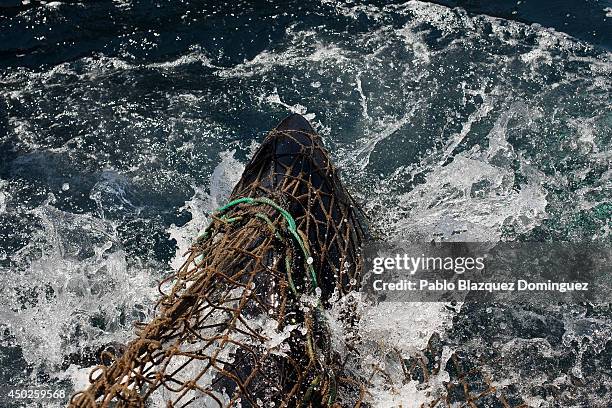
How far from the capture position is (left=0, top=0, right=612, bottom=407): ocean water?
15.2 ft

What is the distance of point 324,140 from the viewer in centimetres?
587

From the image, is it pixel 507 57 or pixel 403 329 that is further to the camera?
pixel 507 57

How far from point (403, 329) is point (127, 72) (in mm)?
3913

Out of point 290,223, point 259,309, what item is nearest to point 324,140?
point 290,223

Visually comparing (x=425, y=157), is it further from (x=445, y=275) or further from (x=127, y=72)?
(x=127, y=72)

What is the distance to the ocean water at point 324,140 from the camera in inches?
182

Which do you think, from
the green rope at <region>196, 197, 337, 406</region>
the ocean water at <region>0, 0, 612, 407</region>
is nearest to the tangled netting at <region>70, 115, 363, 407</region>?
the green rope at <region>196, 197, 337, 406</region>

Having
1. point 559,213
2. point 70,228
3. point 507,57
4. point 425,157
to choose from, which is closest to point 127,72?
point 70,228

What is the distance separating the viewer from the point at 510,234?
5168 mm

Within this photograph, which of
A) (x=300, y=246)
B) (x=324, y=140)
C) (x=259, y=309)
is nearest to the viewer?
(x=259, y=309)

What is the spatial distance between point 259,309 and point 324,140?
2.65 meters

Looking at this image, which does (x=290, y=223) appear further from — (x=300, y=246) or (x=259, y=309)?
(x=259, y=309)

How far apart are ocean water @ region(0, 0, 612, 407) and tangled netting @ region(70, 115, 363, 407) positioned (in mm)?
420

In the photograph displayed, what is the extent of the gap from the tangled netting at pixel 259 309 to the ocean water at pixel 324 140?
1.38 feet
